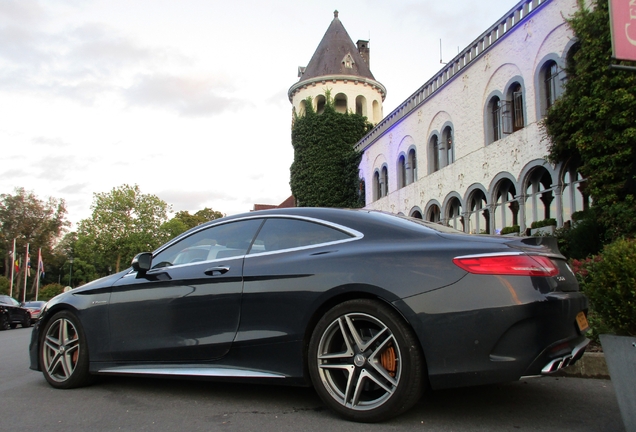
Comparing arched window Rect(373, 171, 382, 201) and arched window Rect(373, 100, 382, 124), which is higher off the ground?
arched window Rect(373, 100, 382, 124)

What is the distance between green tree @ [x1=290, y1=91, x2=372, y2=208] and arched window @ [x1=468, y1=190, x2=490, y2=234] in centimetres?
1315

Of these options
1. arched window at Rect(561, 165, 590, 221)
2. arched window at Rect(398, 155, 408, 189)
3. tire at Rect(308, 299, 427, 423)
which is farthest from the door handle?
arched window at Rect(398, 155, 408, 189)

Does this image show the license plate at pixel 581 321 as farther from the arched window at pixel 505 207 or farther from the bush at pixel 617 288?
the arched window at pixel 505 207

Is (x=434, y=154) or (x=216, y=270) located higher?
(x=434, y=154)

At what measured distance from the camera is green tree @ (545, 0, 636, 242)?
47.3ft

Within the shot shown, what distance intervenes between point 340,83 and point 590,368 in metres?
38.5

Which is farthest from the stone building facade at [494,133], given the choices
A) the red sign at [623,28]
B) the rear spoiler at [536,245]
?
the rear spoiler at [536,245]

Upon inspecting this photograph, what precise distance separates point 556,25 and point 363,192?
734 inches

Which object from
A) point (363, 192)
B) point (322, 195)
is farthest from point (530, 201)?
point (322, 195)

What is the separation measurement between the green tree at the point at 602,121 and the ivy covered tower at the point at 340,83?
985 inches

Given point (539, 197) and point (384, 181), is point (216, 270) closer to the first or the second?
point (539, 197)

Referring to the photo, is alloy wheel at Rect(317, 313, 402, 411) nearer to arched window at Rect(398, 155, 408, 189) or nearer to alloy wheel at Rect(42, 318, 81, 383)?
alloy wheel at Rect(42, 318, 81, 383)

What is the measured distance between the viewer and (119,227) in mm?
73938

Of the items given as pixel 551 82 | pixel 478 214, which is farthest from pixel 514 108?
pixel 478 214
